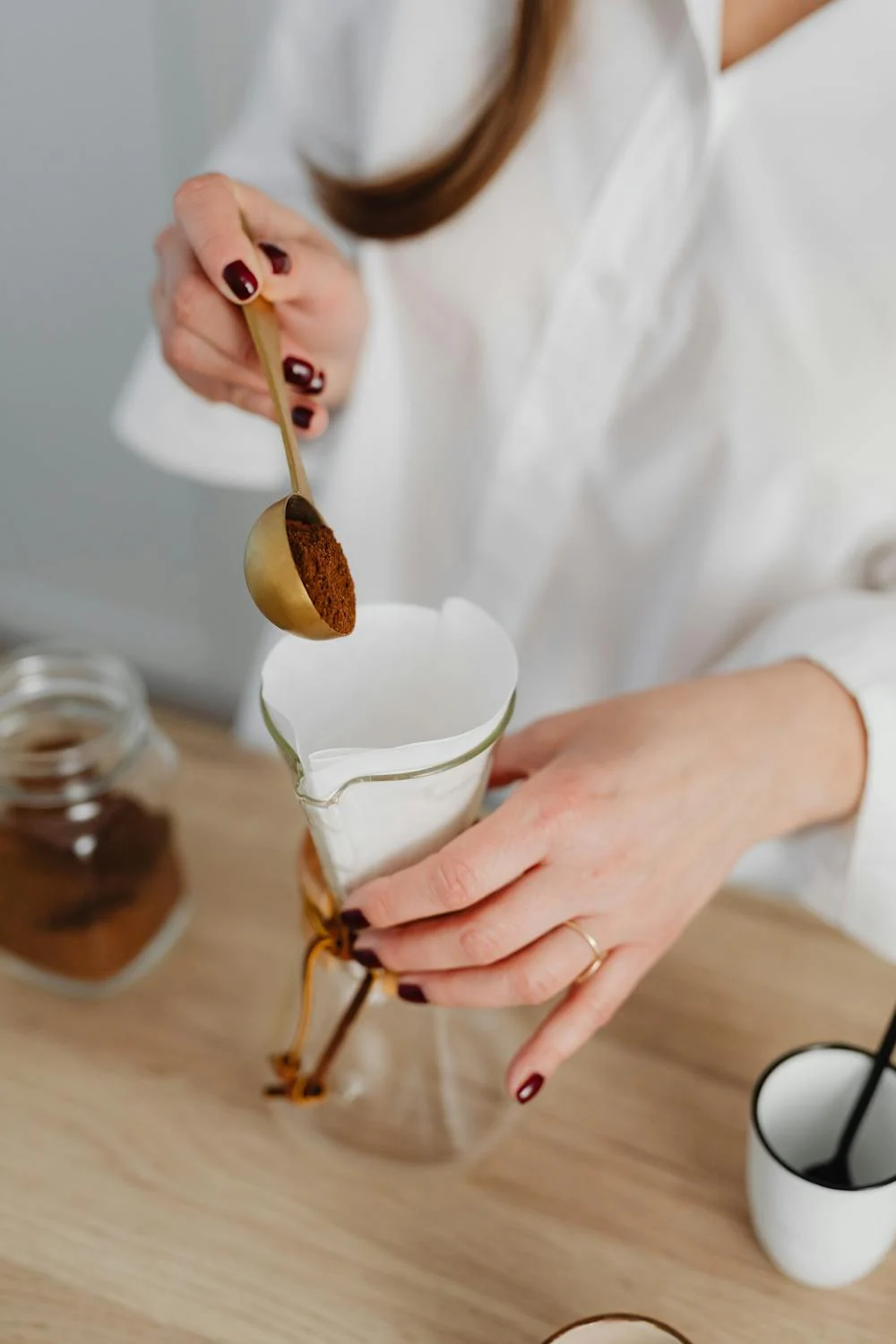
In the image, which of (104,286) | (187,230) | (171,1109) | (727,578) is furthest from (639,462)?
(104,286)

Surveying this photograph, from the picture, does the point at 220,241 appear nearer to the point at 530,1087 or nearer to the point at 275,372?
the point at 275,372

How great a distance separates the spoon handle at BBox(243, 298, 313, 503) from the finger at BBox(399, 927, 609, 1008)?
0.20m

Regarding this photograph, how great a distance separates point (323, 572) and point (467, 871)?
121mm

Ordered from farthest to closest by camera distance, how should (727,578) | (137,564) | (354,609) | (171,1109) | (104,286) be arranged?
(137,564) → (104,286) → (727,578) → (171,1109) → (354,609)

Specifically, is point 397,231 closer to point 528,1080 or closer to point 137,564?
point 528,1080

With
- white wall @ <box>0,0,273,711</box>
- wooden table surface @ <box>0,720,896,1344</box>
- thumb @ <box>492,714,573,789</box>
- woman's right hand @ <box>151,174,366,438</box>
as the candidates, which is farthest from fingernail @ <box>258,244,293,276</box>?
white wall @ <box>0,0,273,711</box>

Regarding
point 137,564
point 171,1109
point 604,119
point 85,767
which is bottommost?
point 137,564

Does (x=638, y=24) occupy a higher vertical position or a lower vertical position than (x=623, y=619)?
higher

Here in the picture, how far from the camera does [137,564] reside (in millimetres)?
1549

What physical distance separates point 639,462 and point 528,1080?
1.24ft

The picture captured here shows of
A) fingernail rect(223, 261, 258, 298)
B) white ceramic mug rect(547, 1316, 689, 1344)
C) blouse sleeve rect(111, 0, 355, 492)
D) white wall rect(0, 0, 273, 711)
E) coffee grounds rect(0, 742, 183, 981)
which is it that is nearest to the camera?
white ceramic mug rect(547, 1316, 689, 1344)

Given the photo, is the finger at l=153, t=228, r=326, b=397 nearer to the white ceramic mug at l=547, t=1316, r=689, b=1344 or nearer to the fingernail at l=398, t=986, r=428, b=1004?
the fingernail at l=398, t=986, r=428, b=1004

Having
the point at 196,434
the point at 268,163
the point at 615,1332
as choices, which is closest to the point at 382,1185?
the point at 615,1332

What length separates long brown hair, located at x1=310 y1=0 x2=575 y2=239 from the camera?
2.16 ft
